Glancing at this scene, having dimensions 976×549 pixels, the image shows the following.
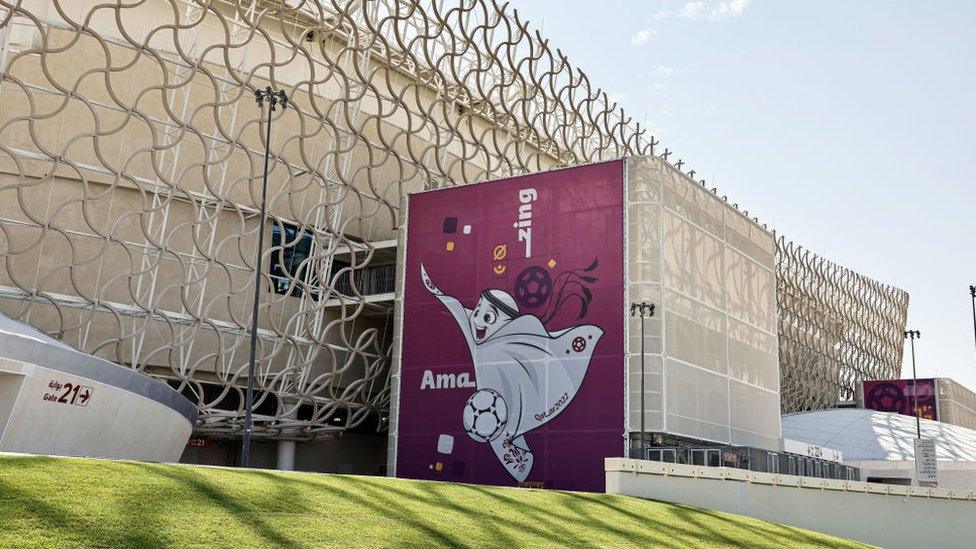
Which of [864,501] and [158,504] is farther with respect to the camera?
[864,501]

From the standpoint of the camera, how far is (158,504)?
1361 centimetres

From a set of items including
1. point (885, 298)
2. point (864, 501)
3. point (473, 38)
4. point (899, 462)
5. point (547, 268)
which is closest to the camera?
point (864, 501)

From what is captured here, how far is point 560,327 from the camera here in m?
38.1

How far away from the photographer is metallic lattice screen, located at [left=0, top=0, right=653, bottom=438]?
118 ft

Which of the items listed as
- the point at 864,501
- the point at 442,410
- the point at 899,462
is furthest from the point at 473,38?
the point at 899,462

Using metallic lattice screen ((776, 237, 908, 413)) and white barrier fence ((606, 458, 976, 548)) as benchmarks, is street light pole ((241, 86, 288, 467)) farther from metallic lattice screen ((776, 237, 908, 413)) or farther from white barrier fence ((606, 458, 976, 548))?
metallic lattice screen ((776, 237, 908, 413))

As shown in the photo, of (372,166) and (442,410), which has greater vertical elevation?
(372,166)

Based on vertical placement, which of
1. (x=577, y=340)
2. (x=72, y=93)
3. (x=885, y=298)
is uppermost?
(x=885, y=298)

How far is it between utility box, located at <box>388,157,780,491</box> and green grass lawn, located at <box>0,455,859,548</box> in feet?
48.1

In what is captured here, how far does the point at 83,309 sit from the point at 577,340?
56.1ft

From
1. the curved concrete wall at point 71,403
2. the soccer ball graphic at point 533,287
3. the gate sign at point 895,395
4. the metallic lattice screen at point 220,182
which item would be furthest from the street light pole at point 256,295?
the gate sign at point 895,395

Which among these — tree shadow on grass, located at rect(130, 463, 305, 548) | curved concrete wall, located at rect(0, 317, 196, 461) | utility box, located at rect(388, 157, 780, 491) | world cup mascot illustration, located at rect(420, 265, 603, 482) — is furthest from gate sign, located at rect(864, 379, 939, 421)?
tree shadow on grass, located at rect(130, 463, 305, 548)

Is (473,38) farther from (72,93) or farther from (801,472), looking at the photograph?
(801,472)

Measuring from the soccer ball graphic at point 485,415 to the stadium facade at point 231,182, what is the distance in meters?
6.06
